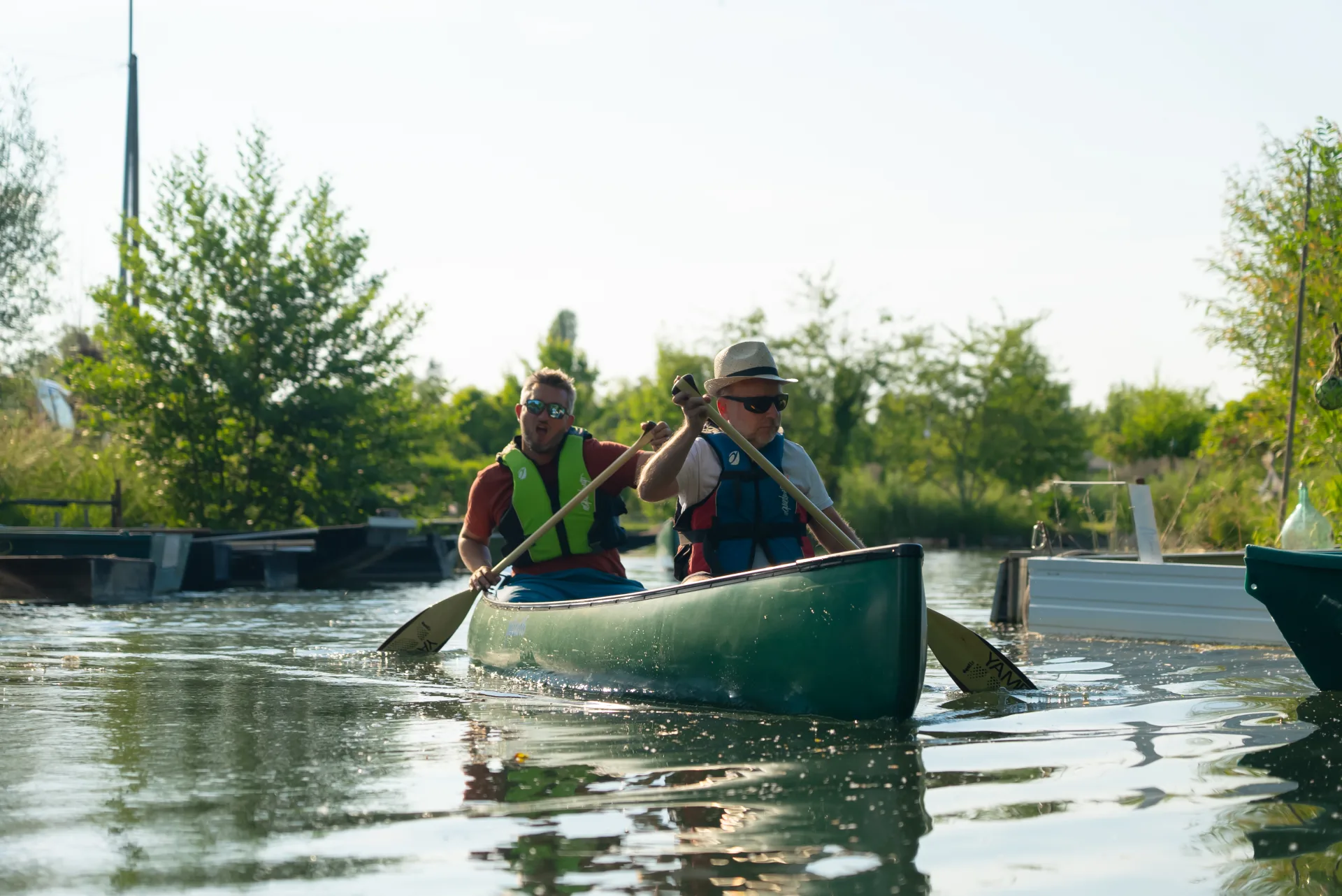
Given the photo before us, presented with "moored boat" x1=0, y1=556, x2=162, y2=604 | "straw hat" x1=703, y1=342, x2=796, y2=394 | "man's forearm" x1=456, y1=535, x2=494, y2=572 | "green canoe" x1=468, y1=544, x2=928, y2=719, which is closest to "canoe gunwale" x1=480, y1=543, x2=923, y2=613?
"green canoe" x1=468, y1=544, x2=928, y2=719

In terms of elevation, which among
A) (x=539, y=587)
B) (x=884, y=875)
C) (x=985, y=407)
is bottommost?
(x=884, y=875)

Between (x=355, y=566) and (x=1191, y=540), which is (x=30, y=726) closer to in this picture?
(x=1191, y=540)

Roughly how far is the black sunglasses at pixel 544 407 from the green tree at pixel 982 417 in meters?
42.4

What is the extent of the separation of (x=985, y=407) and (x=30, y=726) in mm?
46465

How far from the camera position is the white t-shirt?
599 centimetres

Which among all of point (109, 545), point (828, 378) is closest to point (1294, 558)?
point (109, 545)

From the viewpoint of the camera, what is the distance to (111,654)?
861 cm

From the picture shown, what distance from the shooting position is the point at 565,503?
7484 millimetres

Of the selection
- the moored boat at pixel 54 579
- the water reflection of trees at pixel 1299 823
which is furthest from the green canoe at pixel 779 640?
the moored boat at pixel 54 579

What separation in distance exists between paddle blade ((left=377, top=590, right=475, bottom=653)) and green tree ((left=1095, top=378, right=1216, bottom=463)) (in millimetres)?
49878

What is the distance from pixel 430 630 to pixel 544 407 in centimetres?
202

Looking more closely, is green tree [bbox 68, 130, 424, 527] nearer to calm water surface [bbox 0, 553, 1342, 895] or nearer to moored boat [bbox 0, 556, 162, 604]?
moored boat [bbox 0, 556, 162, 604]

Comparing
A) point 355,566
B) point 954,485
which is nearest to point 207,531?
point 355,566

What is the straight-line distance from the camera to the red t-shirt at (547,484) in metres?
7.50
